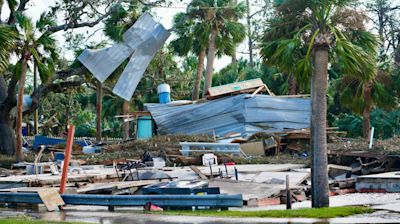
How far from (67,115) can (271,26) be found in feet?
147

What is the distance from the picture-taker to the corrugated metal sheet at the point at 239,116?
35.5m

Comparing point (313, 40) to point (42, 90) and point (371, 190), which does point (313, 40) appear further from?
point (42, 90)

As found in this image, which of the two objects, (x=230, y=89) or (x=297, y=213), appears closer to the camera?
(x=297, y=213)

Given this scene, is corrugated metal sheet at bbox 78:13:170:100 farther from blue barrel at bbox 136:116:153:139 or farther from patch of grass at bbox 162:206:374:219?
patch of grass at bbox 162:206:374:219

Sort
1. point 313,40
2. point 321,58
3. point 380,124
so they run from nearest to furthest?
point 313,40 → point 321,58 → point 380,124

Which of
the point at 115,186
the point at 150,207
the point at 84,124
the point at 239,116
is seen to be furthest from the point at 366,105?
the point at 84,124

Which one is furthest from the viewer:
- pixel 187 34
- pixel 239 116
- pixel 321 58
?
pixel 187 34

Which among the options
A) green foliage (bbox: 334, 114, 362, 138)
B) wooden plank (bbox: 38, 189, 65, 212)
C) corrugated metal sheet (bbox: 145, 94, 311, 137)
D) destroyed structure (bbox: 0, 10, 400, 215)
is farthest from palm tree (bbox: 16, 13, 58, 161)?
green foliage (bbox: 334, 114, 362, 138)

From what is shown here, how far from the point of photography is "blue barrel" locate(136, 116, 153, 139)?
40.6 m

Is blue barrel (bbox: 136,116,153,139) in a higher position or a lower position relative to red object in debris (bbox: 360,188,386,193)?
higher

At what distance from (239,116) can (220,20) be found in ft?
Result: 30.4

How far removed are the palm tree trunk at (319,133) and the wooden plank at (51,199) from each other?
649cm

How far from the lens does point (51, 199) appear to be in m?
17.9

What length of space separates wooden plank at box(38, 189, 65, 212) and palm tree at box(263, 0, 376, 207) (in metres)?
6.49
